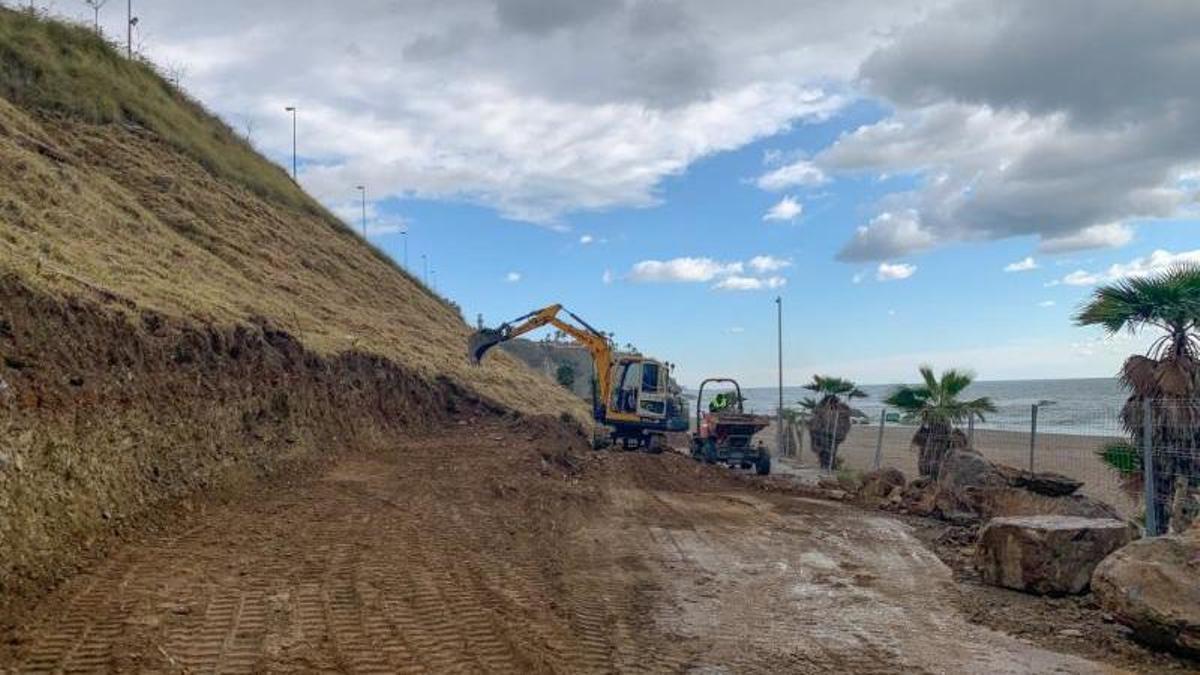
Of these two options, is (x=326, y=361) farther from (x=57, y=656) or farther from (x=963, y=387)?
(x=57, y=656)

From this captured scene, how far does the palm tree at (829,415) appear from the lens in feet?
82.4

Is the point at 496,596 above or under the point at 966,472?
under

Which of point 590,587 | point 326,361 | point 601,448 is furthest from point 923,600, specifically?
point 601,448

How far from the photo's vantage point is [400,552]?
9539mm

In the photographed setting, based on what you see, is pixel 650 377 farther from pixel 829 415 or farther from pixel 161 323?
pixel 161 323

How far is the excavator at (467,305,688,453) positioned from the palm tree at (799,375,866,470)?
3748 mm

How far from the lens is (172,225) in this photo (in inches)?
1008

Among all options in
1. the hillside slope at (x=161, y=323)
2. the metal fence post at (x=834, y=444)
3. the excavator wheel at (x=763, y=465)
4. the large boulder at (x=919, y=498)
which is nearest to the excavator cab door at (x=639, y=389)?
the excavator wheel at (x=763, y=465)

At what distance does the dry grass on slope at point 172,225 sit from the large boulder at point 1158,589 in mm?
11408

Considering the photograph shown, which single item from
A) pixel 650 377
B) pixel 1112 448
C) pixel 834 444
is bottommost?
pixel 834 444

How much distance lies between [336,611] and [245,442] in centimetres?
A: 735

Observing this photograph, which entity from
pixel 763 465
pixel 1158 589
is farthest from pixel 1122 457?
pixel 763 465

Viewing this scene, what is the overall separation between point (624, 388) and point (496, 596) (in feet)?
57.0

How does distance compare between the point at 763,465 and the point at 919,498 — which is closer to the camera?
the point at 919,498
